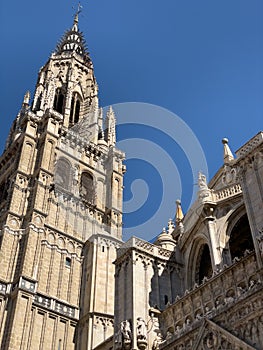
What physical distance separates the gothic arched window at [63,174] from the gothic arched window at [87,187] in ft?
4.72

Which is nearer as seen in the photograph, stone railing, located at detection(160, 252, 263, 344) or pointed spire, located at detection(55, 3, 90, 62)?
stone railing, located at detection(160, 252, 263, 344)

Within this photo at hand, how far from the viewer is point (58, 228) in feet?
98.9

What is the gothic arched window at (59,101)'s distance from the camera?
44250 mm

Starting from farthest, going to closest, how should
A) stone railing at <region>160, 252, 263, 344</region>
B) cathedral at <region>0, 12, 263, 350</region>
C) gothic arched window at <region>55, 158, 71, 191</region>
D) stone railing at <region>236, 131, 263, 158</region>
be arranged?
gothic arched window at <region>55, 158, 71, 191</region>
stone railing at <region>236, 131, 263, 158</region>
cathedral at <region>0, 12, 263, 350</region>
stone railing at <region>160, 252, 263, 344</region>

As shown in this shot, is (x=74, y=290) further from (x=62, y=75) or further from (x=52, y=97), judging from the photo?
(x=62, y=75)

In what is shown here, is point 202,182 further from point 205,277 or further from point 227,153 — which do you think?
point 205,277

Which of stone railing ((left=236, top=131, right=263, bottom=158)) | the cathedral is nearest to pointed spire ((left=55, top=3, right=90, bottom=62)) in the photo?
the cathedral

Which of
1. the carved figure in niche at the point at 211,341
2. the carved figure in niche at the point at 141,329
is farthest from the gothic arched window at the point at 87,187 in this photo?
the carved figure in niche at the point at 211,341

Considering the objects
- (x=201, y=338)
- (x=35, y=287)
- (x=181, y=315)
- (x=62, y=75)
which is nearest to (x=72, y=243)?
(x=35, y=287)

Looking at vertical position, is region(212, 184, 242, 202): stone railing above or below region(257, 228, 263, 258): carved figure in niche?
above

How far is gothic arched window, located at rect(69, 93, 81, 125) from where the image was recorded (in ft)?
144

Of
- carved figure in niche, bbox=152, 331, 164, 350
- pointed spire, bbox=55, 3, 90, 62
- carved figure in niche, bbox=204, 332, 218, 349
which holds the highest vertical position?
pointed spire, bbox=55, 3, 90, 62

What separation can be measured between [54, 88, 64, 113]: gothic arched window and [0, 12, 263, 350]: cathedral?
103 mm

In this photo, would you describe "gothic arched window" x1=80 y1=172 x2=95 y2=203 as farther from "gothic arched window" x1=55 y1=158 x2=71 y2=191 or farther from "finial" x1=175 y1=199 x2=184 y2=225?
"finial" x1=175 y1=199 x2=184 y2=225
